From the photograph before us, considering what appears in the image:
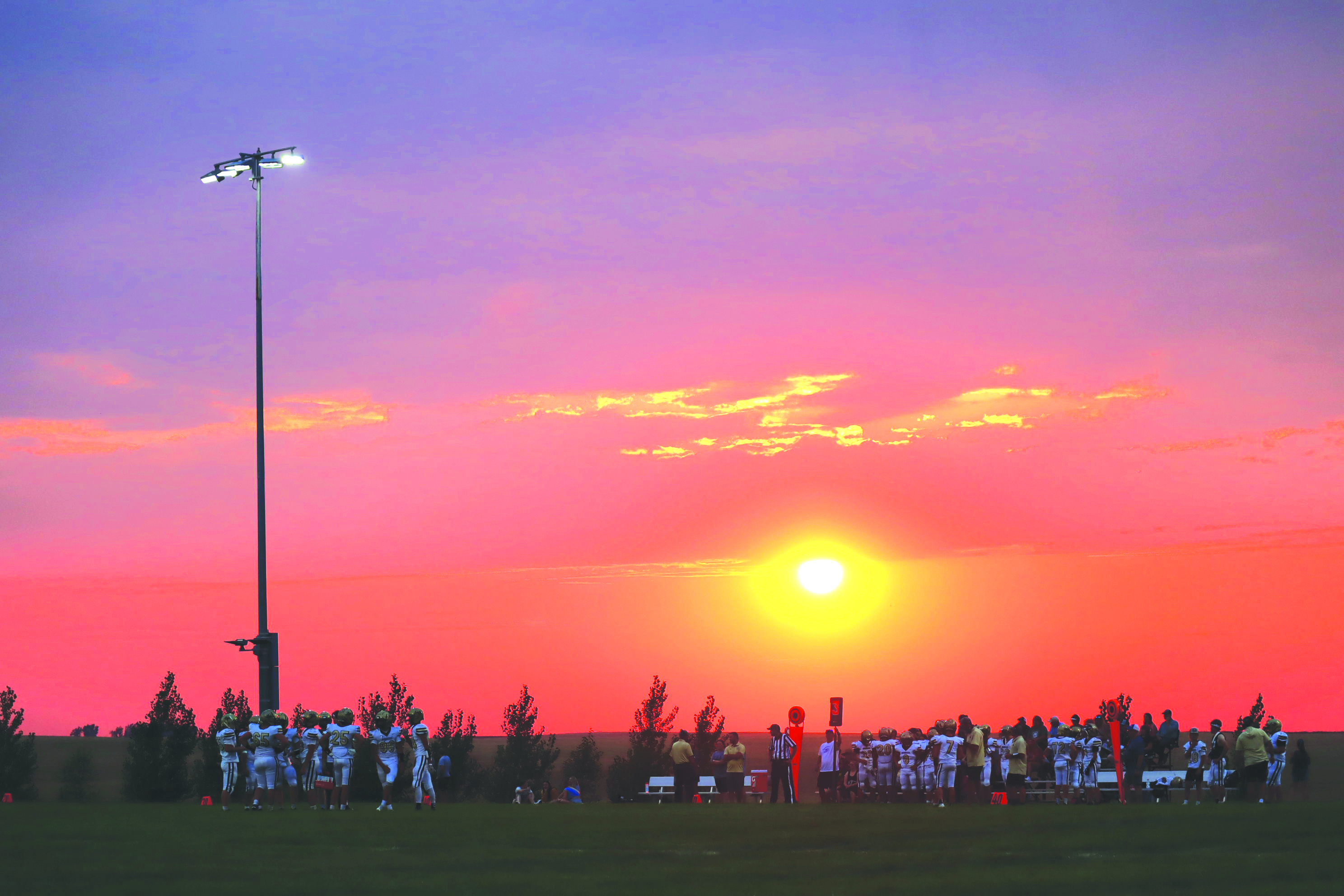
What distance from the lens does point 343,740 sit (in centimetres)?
2952

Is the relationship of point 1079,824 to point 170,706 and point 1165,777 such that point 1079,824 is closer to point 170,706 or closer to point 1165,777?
point 1165,777

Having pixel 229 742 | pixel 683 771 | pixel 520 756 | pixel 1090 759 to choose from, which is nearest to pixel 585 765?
pixel 520 756

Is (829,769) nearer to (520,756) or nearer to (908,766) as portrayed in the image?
(908,766)

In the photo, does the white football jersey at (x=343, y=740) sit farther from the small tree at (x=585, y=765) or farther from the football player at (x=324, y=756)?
the small tree at (x=585, y=765)

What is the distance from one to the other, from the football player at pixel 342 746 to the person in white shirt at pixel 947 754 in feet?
40.9

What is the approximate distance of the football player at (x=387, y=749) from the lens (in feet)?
99.5

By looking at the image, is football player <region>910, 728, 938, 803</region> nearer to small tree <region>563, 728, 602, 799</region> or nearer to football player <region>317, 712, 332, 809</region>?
football player <region>317, 712, 332, 809</region>

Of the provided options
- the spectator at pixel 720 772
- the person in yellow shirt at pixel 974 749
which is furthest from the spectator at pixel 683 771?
the person in yellow shirt at pixel 974 749

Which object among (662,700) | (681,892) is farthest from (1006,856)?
(662,700)

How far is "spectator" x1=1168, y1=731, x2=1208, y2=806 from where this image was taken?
3491cm

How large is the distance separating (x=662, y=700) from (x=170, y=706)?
40.9m

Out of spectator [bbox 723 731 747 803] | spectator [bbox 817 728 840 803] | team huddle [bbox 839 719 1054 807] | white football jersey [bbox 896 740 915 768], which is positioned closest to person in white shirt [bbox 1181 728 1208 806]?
team huddle [bbox 839 719 1054 807]

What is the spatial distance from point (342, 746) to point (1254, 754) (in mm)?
18367

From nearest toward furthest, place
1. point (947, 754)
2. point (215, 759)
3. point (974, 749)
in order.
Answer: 1. point (947, 754)
2. point (974, 749)
3. point (215, 759)
